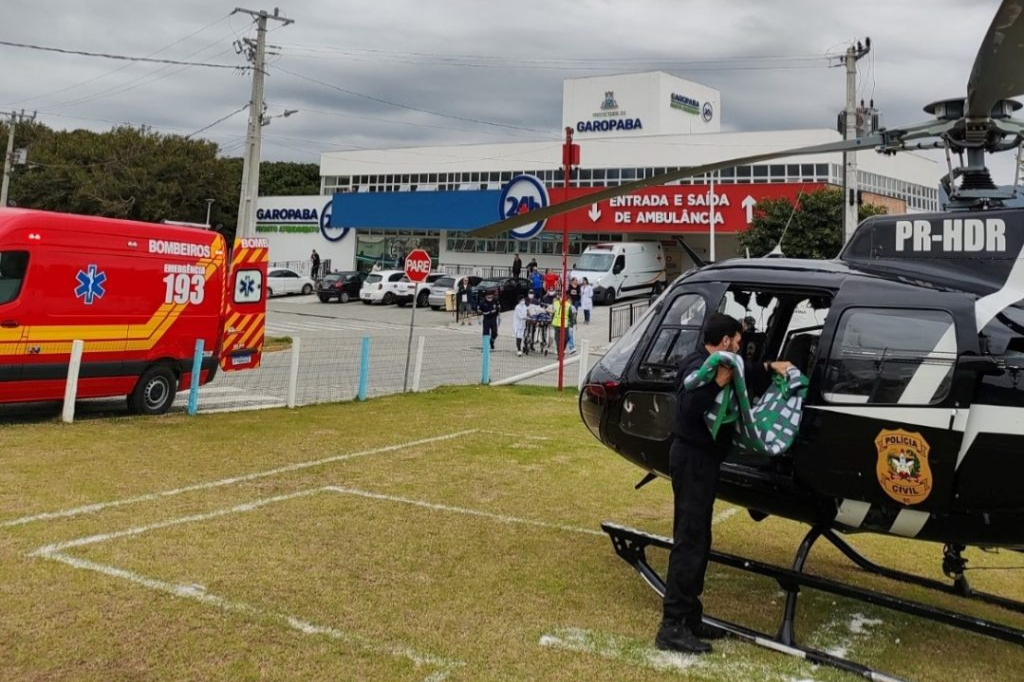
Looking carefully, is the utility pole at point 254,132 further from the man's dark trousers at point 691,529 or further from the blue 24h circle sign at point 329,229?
the blue 24h circle sign at point 329,229

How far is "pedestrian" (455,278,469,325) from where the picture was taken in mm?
31078

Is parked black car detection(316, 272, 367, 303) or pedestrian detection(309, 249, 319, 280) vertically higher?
pedestrian detection(309, 249, 319, 280)

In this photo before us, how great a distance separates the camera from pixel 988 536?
14.1ft

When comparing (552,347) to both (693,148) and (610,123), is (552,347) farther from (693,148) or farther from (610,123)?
(610,123)

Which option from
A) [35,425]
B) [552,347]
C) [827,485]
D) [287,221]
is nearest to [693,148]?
[552,347]

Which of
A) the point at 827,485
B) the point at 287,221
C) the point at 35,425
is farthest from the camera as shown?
the point at 287,221

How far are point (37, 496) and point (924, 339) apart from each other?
277 inches

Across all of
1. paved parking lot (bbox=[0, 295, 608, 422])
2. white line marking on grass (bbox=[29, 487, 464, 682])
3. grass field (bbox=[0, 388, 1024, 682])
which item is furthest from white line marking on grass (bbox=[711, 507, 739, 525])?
paved parking lot (bbox=[0, 295, 608, 422])

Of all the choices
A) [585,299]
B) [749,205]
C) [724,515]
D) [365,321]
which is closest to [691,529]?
[724,515]

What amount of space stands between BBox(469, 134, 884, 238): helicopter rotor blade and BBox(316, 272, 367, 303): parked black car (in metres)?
34.7

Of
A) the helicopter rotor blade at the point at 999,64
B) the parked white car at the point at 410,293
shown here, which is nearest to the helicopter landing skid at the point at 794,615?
the helicopter rotor blade at the point at 999,64

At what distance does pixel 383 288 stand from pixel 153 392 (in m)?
26.5

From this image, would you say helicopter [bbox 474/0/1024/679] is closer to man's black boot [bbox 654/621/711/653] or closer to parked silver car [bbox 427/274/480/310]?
man's black boot [bbox 654/621/711/653]

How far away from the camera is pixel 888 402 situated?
14.2 ft
